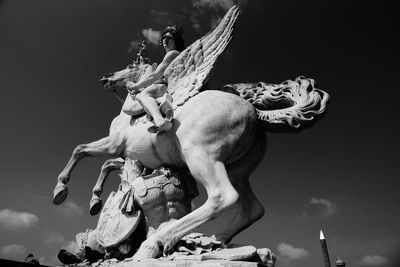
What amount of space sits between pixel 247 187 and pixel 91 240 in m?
1.92

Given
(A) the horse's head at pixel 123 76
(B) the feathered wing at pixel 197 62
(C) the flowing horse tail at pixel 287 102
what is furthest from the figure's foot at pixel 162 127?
(A) the horse's head at pixel 123 76

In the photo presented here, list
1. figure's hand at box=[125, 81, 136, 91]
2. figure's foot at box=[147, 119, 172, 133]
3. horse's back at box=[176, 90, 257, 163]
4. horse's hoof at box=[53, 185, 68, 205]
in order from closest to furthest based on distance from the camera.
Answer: horse's back at box=[176, 90, 257, 163]
figure's foot at box=[147, 119, 172, 133]
horse's hoof at box=[53, 185, 68, 205]
figure's hand at box=[125, 81, 136, 91]

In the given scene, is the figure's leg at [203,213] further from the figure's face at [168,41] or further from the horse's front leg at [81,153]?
the figure's face at [168,41]

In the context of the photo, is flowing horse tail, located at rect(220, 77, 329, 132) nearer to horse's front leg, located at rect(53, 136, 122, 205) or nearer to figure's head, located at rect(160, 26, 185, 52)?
figure's head, located at rect(160, 26, 185, 52)

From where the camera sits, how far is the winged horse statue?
146 inches

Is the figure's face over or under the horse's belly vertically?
over

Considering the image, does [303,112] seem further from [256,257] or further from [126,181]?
[126,181]

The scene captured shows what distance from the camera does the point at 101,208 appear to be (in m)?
4.90

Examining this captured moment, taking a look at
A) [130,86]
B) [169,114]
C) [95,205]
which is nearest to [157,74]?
[130,86]

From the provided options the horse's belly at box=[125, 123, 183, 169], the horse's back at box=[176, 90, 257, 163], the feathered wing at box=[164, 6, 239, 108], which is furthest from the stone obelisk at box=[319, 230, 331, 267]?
the feathered wing at box=[164, 6, 239, 108]

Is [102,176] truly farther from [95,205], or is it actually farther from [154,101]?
[154,101]

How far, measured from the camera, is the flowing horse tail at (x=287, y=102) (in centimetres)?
414

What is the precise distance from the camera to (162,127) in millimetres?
4078

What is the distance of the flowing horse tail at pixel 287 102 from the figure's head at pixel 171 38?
1033 mm
